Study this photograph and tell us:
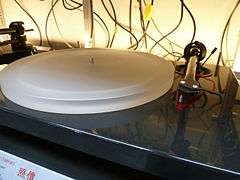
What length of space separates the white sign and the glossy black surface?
0.22 ft

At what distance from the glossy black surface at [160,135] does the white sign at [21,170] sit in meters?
0.07

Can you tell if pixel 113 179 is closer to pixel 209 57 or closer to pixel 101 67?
pixel 101 67

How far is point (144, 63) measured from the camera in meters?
0.71

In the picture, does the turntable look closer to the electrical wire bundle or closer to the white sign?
the white sign

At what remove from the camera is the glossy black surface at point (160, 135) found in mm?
406

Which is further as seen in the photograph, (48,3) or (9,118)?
(48,3)

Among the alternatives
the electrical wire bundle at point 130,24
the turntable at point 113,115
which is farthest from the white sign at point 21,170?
the electrical wire bundle at point 130,24

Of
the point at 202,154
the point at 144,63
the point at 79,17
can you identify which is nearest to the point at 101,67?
the point at 144,63

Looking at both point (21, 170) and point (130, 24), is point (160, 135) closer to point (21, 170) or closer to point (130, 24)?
point (21, 170)

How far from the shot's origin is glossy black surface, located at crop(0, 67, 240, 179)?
1.33 feet

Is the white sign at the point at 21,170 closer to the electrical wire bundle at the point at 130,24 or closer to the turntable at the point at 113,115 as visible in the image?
the turntable at the point at 113,115

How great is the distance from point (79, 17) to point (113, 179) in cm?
92

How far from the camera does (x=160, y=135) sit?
47 centimetres

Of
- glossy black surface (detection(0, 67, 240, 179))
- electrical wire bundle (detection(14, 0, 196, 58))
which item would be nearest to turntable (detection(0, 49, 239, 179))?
glossy black surface (detection(0, 67, 240, 179))
